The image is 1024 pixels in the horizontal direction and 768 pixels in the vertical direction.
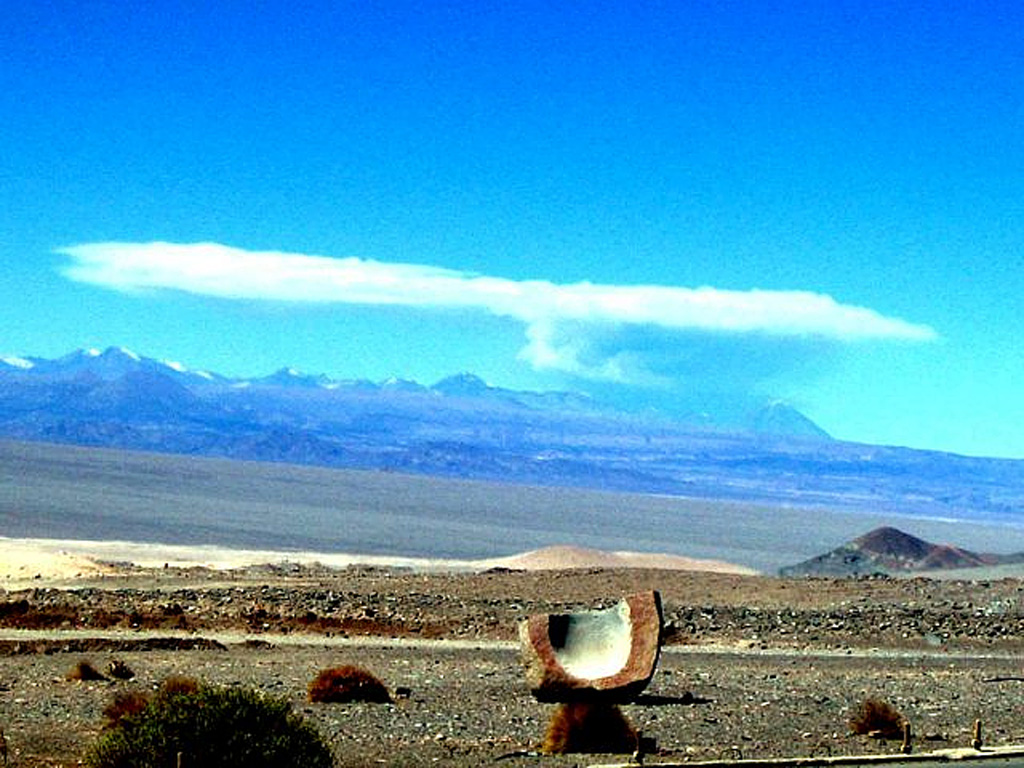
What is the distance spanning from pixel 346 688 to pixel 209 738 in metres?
7.94

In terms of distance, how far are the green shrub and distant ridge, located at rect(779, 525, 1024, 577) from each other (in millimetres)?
65050

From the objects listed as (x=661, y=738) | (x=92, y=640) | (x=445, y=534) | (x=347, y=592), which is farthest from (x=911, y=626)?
(x=445, y=534)

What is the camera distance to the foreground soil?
19812mm

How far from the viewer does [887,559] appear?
87500 mm

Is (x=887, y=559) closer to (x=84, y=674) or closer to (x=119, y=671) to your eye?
(x=119, y=671)

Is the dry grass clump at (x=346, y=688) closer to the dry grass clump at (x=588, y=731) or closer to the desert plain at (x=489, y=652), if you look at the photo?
the desert plain at (x=489, y=652)

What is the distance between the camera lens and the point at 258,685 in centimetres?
2433

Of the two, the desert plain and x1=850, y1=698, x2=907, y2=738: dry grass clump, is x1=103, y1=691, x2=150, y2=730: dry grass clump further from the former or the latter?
x1=850, y1=698, x2=907, y2=738: dry grass clump

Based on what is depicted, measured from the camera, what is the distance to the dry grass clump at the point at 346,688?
22.4m

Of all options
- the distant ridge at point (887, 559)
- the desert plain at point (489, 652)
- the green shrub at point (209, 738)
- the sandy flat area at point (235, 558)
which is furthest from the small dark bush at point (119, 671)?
the distant ridge at point (887, 559)

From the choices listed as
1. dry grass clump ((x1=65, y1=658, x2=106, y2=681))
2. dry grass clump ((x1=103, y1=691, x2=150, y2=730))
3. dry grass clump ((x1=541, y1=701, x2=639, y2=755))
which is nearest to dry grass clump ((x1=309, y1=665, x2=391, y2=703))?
dry grass clump ((x1=103, y1=691, x2=150, y2=730))

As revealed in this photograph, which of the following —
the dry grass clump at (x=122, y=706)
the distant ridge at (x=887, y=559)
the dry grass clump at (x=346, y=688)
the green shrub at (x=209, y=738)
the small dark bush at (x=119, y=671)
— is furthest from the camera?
the distant ridge at (x=887, y=559)

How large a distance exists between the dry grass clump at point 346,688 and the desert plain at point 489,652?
0.74 feet

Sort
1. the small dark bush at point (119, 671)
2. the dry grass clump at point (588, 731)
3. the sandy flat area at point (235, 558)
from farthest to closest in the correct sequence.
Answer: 1. the sandy flat area at point (235, 558)
2. the small dark bush at point (119, 671)
3. the dry grass clump at point (588, 731)
